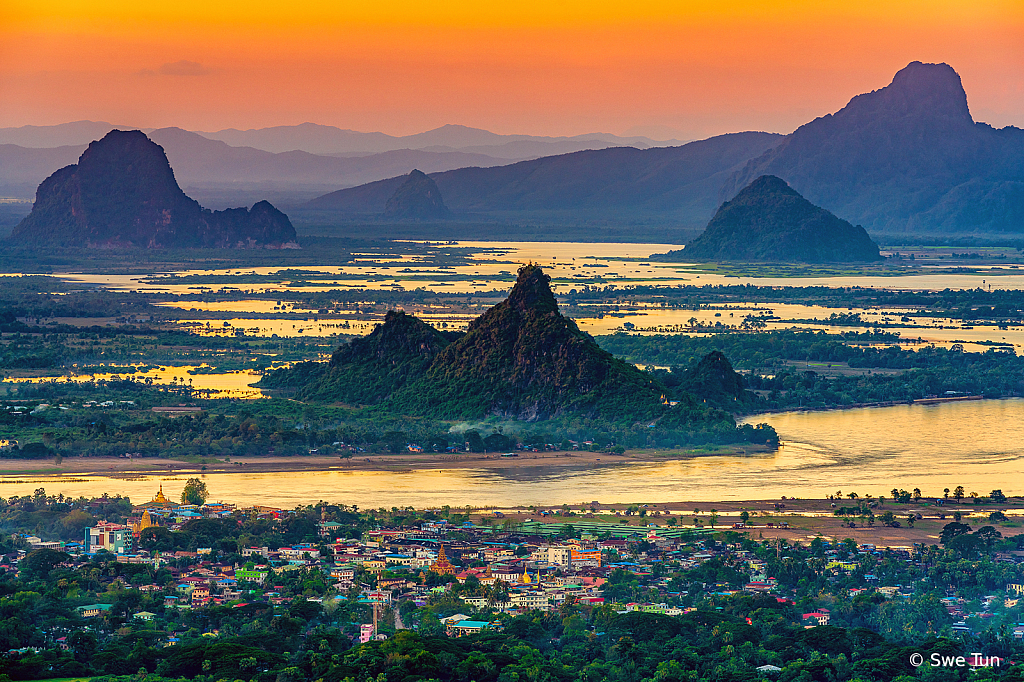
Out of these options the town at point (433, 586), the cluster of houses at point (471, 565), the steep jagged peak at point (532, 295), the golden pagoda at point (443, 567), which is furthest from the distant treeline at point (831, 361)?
the golden pagoda at point (443, 567)

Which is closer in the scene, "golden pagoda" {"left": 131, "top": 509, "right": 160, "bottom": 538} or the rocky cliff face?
"golden pagoda" {"left": 131, "top": 509, "right": 160, "bottom": 538}

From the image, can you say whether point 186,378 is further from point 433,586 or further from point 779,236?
point 779,236

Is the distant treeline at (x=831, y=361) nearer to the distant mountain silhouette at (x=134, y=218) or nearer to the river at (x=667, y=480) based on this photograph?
the river at (x=667, y=480)

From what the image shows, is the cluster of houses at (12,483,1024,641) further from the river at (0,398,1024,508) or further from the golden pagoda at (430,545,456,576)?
the river at (0,398,1024,508)

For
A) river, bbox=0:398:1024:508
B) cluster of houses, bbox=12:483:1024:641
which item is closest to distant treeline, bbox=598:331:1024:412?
river, bbox=0:398:1024:508

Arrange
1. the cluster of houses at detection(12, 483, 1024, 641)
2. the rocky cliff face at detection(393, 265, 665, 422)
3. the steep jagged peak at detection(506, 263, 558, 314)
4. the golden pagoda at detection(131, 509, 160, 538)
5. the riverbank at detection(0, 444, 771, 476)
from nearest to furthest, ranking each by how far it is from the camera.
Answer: the cluster of houses at detection(12, 483, 1024, 641), the golden pagoda at detection(131, 509, 160, 538), the riverbank at detection(0, 444, 771, 476), the rocky cliff face at detection(393, 265, 665, 422), the steep jagged peak at detection(506, 263, 558, 314)
